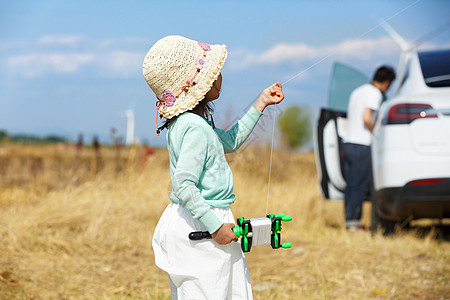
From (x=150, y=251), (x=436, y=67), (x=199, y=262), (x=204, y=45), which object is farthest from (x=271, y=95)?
(x=436, y=67)

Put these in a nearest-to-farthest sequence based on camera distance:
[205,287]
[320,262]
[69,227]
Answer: [205,287] < [320,262] < [69,227]

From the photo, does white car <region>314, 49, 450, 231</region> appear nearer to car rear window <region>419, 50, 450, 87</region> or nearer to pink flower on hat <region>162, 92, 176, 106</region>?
car rear window <region>419, 50, 450, 87</region>

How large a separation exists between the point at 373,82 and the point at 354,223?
144 cm

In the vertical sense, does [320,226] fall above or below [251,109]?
below

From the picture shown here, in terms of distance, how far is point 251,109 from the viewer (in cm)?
223

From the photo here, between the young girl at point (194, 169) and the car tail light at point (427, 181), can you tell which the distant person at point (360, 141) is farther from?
the young girl at point (194, 169)

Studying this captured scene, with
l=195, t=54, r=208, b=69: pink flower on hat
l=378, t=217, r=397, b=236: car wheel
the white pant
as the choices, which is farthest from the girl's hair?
l=378, t=217, r=397, b=236: car wheel

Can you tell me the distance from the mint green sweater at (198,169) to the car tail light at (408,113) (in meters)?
2.53


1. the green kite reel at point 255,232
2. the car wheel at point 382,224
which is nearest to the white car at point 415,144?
the car wheel at point 382,224

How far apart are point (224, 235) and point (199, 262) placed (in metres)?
0.16

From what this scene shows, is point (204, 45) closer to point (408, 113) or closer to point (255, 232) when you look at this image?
point (255, 232)

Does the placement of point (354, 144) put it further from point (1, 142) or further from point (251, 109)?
point (1, 142)

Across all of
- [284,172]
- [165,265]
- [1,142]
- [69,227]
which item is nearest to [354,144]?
[69,227]

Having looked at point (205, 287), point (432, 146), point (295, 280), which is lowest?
point (295, 280)
